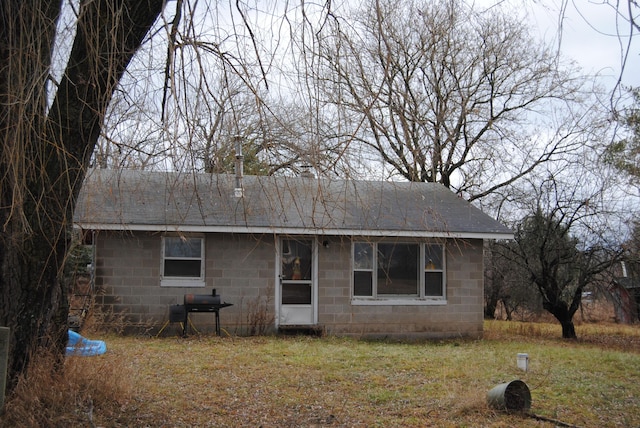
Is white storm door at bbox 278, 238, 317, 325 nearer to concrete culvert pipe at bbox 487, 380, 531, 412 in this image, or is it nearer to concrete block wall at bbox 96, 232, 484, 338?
concrete block wall at bbox 96, 232, 484, 338

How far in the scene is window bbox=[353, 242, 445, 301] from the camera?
50.4 feet

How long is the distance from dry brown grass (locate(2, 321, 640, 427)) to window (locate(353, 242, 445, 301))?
2307 millimetres

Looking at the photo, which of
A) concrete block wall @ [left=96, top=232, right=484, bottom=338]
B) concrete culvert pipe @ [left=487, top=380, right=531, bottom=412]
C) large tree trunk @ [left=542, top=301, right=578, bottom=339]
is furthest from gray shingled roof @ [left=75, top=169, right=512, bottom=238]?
concrete culvert pipe @ [left=487, top=380, right=531, bottom=412]

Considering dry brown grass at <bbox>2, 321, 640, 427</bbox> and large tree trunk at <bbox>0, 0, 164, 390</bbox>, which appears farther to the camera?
dry brown grass at <bbox>2, 321, 640, 427</bbox>

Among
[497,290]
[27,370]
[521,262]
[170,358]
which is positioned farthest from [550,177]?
[27,370]

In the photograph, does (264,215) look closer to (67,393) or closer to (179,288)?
(179,288)

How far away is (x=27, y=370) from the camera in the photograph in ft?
19.9

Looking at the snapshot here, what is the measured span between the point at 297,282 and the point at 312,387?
656 centimetres

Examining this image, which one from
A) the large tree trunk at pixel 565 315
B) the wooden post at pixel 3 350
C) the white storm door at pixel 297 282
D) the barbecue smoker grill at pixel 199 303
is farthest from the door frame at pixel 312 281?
the wooden post at pixel 3 350

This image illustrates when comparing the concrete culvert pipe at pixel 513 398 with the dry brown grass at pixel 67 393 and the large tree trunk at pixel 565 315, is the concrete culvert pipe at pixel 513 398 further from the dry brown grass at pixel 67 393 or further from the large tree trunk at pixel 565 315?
the large tree trunk at pixel 565 315

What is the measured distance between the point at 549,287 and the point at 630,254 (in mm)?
2342

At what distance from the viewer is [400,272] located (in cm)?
1561

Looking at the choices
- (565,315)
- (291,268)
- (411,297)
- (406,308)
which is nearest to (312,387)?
(291,268)

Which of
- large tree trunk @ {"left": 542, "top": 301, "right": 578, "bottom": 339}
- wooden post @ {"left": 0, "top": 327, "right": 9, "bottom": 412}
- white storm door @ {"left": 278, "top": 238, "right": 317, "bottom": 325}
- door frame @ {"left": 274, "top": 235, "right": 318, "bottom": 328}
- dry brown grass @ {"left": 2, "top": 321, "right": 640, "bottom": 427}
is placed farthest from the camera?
large tree trunk @ {"left": 542, "top": 301, "right": 578, "bottom": 339}
